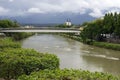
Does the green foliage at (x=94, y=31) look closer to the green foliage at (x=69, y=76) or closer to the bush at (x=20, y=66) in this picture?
the bush at (x=20, y=66)

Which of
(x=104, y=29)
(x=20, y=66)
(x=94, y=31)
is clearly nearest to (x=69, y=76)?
(x=20, y=66)

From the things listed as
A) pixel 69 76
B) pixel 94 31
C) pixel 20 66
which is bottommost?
pixel 20 66

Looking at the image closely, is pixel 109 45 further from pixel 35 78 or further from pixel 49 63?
pixel 35 78

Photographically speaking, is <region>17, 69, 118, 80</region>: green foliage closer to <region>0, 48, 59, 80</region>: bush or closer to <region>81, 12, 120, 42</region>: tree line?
<region>0, 48, 59, 80</region>: bush

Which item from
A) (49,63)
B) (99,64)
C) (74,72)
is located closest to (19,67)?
(49,63)

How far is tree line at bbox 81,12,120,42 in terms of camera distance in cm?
5533

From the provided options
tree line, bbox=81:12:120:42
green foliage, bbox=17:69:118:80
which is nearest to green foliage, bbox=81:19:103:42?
tree line, bbox=81:12:120:42

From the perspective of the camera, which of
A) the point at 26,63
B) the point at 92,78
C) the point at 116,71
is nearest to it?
the point at 92,78

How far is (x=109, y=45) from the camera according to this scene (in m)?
51.7

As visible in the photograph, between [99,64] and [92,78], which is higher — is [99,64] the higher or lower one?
the lower one

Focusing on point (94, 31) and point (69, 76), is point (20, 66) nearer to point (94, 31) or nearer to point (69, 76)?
point (69, 76)

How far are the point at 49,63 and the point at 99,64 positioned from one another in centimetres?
1741

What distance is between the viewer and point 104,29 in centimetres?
5800

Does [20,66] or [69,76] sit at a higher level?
[69,76]
